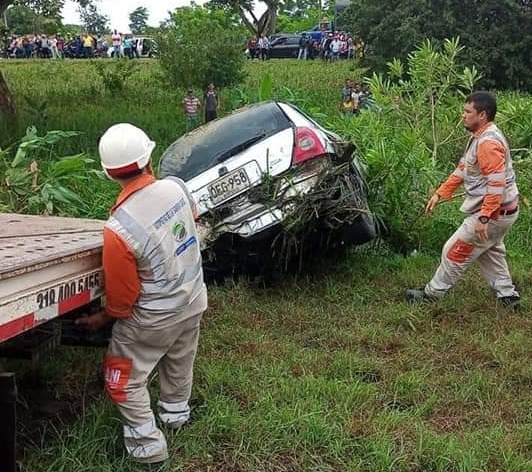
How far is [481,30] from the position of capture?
26.1 meters

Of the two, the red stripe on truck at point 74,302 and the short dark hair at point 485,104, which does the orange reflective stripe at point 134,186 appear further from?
the short dark hair at point 485,104

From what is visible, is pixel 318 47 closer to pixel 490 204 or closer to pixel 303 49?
pixel 303 49

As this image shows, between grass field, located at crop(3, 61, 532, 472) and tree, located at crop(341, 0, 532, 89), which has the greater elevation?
tree, located at crop(341, 0, 532, 89)

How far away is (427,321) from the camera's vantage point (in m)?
5.85

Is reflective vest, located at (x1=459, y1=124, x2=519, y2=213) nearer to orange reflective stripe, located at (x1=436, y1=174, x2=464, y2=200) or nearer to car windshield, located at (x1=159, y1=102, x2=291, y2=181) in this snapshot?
orange reflective stripe, located at (x1=436, y1=174, x2=464, y2=200)

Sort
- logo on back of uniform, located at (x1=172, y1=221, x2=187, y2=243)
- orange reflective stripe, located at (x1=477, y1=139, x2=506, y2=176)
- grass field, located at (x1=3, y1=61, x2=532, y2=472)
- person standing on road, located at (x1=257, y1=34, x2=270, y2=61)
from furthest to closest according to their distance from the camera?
person standing on road, located at (x1=257, y1=34, x2=270, y2=61)
orange reflective stripe, located at (x1=477, y1=139, x2=506, y2=176)
grass field, located at (x1=3, y1=61, x2=532, y2=472)
logo on back of uniform, located at (x1=172, y1=221, x2=187, y2=243)

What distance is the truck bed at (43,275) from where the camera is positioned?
3.01m

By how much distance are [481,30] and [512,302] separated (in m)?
21.5

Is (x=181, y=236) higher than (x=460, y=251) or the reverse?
higher

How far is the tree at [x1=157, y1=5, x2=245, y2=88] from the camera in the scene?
1967cm

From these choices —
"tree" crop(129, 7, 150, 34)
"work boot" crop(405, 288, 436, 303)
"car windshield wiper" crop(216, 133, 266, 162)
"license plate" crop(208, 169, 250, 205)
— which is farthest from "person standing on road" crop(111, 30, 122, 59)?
"tree" crop(129, 7, 150, 34)

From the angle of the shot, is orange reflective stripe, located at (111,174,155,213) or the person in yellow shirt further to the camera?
the person in yellow shirt

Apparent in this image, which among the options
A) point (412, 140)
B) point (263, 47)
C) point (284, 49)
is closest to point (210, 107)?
point (412, 140)

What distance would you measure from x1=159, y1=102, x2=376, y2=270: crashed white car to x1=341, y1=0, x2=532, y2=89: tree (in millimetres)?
19923
